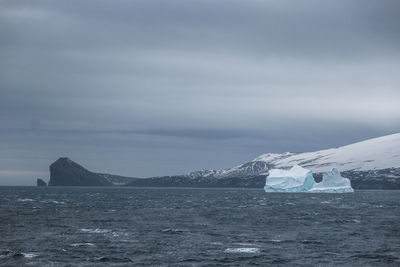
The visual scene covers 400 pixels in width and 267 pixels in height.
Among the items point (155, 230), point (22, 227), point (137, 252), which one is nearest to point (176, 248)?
point (137, 252)

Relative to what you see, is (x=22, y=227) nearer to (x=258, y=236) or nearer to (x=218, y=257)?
(x=258, y=236)

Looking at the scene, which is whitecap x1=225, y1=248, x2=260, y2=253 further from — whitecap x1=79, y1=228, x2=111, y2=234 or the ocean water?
whitecap x1=79, y1=228, x2=111, y2=234

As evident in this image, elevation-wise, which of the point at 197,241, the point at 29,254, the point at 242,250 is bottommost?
the point at 242,250

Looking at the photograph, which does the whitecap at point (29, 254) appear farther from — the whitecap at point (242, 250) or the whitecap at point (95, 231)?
the whitecap at point (95, 231)

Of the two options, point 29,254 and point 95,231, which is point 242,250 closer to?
point 29,254

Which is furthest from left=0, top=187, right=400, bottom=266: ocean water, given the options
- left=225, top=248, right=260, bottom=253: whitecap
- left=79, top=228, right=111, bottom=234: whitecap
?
left=79, top=228, right=111, bottom=234: whitecap

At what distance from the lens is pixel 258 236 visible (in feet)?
240

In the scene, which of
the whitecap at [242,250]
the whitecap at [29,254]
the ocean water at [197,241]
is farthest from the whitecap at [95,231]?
the whitecap at [242,250]

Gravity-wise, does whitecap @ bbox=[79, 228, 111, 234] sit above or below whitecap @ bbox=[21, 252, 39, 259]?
above

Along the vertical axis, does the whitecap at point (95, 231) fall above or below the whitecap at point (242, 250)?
above

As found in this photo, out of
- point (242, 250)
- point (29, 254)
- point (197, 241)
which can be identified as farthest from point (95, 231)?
point (242, 250)

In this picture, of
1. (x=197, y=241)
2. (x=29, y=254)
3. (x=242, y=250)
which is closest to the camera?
(x=29, y=254)

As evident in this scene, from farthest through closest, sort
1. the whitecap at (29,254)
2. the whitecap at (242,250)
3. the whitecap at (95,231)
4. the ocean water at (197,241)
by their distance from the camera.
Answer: the whitecap at (95,231), the whitecap at (242,250), the whitecap at (29,254), the ocean water at (197,241)

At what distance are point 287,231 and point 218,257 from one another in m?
25.2
